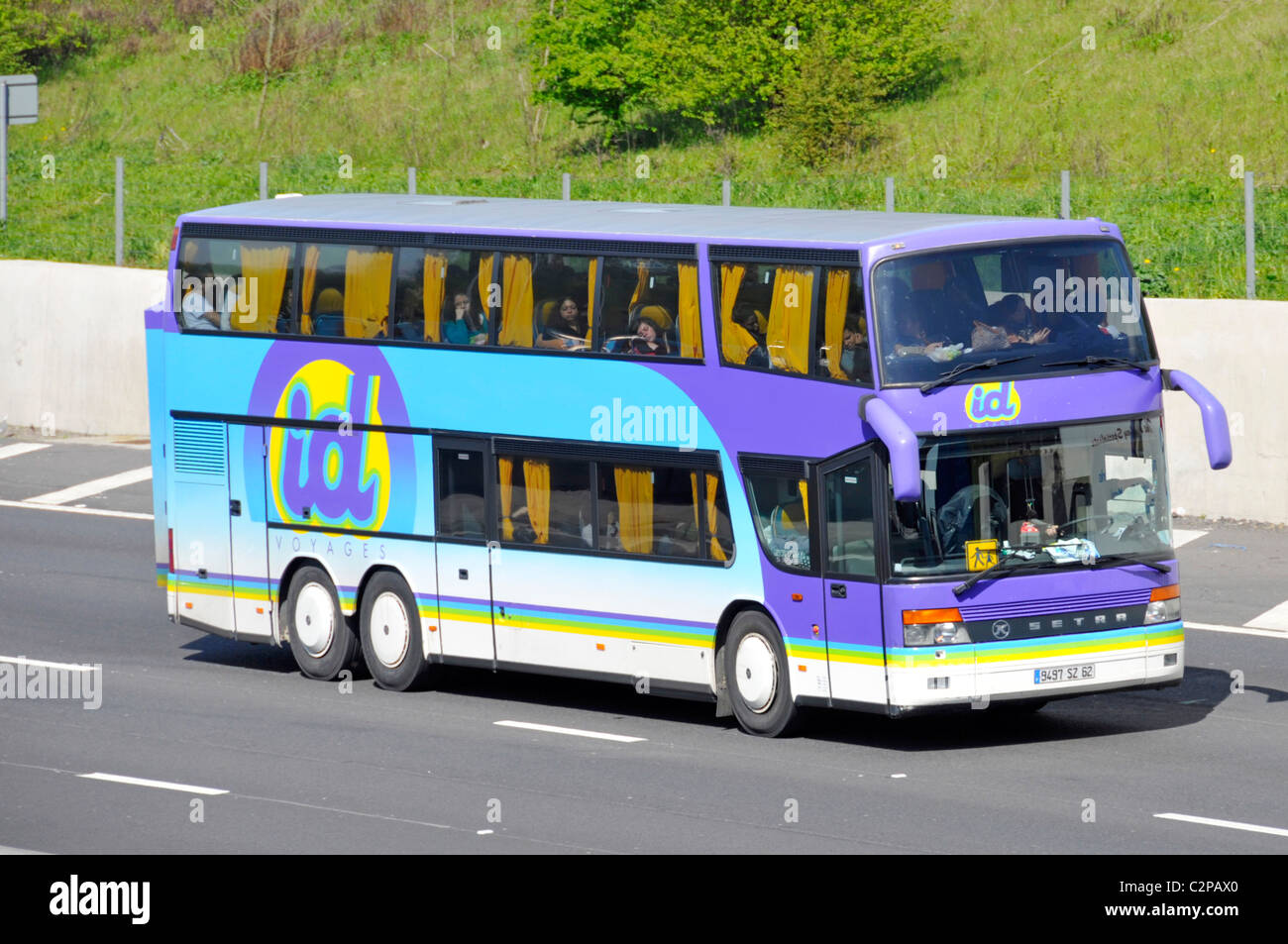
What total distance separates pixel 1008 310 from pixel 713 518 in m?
2.54

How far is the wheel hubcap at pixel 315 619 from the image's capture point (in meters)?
18.0

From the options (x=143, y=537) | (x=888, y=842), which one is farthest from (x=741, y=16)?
(x=888, y=842)

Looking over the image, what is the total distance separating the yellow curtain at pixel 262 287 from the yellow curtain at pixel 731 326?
4.40m

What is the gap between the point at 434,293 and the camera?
1706cm

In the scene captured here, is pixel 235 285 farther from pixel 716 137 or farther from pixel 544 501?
pixel 716 137

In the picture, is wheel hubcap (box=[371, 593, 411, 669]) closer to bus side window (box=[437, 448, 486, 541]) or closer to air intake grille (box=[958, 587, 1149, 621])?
bus side window (box=[437, 448, 486, 541])

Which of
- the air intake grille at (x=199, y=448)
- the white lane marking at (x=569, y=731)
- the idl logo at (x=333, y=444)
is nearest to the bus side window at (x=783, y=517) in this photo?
the white lane marking at (x=569, y=731)

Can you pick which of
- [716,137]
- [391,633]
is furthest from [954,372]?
[716,137]

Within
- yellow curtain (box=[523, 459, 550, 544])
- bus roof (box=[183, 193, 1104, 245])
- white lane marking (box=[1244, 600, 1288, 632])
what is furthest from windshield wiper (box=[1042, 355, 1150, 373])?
white lane marking (box=[1244, 600, 1288, 632])

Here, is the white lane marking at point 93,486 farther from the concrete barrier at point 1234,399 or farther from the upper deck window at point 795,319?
the upper deck window at point 795,319

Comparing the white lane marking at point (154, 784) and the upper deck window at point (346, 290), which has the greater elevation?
the upper deck window at point (346, 290)

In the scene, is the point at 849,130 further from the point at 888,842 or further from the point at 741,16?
the point at 888,842

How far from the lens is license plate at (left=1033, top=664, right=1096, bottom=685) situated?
564 inches

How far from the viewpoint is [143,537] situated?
25.1m
